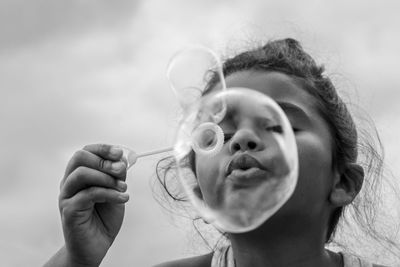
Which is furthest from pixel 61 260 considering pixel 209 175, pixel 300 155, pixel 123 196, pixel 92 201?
pixel 300 155

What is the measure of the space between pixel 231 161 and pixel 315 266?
0.66 metres

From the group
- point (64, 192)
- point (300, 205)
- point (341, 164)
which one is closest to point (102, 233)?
point (64, 192)

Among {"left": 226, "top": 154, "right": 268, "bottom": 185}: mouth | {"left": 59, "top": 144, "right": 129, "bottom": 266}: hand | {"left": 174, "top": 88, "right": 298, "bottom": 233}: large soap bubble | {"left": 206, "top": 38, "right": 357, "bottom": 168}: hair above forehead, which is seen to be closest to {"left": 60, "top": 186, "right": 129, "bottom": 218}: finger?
{"left": 59, "top": 144, "right": 129, "bottom": 266}: hand

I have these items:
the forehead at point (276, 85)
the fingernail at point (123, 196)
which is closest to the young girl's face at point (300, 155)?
the forehead at point (276, 85)

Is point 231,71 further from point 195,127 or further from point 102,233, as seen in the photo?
point 102,233

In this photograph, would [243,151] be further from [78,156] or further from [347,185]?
[347,185]

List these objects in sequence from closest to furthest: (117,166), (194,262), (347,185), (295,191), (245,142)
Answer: (245,142) → (117,166) → (295,191) → (347,185) → (194,262)

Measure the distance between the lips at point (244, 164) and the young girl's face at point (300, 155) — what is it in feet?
0.24

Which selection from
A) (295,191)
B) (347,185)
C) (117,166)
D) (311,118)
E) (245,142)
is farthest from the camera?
(347,185)

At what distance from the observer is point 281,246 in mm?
2633

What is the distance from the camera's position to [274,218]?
256cm

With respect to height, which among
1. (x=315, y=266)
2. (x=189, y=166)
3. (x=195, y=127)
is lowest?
(x=315, y=266)

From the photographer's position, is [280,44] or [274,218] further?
[280,44]

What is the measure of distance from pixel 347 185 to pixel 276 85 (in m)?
0.49
